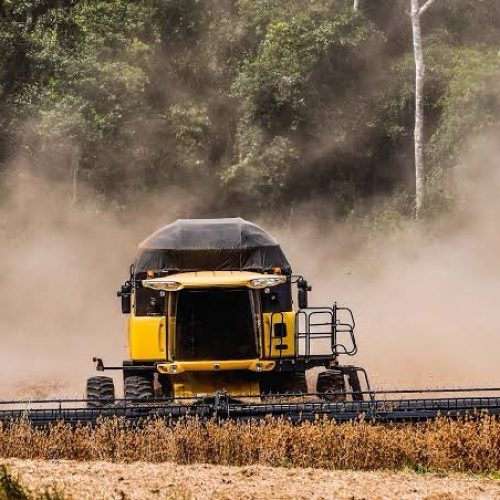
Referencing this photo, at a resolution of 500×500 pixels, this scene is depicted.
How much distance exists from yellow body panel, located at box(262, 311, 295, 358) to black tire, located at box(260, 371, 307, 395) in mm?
483

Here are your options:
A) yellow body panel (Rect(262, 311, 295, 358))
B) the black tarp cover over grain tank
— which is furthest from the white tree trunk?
yellow body panel (Rect(262, 311, 295, 358))

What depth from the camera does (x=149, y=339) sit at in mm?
19984

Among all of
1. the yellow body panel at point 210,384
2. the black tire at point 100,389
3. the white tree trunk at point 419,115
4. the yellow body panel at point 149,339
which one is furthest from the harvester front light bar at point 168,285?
the white tree trunk at point 419,115

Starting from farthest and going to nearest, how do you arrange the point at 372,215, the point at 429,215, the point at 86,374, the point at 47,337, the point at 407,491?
the point at 372,215 < the point at 429,215 < the point at 47,337 < the point at 86,374 < the point at 407,491

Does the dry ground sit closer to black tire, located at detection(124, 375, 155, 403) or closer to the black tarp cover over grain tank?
black tire, located at detection(124, 375, 155, 403)

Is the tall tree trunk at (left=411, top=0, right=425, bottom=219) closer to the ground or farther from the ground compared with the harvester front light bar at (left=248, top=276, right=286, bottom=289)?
farther from the ground

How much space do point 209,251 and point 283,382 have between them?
7.96ft

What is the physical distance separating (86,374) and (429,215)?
1555 cm

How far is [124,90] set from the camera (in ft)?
141

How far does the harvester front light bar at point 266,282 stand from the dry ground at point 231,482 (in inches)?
177

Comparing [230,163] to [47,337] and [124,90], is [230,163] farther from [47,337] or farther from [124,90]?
[47,337]

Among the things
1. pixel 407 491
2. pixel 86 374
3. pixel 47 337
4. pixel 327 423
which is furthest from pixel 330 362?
pixel 47 337

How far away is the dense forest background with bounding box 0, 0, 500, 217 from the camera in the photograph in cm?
4225

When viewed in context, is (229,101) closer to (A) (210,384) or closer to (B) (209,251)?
(B) (209,251)
